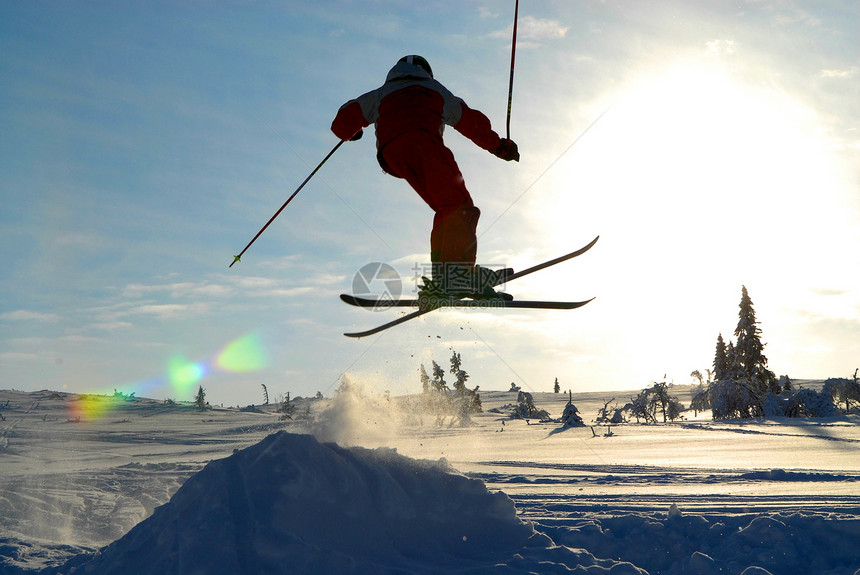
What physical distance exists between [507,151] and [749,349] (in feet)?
81.0

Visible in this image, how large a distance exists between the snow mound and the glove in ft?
8.57

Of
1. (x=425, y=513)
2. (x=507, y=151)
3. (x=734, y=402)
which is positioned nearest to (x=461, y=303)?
(x=507, y=151)

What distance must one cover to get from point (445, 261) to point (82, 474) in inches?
236

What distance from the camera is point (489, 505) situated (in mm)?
3457

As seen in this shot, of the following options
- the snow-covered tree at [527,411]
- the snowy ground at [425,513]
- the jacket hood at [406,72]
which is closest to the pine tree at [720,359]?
the snow-covered tree at [527,411]

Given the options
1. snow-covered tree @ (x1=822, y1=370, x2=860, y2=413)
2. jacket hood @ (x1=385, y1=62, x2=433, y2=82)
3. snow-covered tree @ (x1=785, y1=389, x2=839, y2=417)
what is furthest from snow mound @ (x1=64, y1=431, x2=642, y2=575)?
snow-covered tree @ (x1=822, y1=370, x2=860, y2=413)

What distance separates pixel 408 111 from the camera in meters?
4.09

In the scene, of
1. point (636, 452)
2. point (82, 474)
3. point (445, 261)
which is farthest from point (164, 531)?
point (636, 452)

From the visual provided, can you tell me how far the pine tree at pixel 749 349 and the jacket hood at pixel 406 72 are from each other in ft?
79.3

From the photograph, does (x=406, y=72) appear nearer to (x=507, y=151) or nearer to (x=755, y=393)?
(x=507, y=151)

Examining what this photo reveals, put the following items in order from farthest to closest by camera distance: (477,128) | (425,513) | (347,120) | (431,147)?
(477,128), (347,120), (431,147), (425,513)

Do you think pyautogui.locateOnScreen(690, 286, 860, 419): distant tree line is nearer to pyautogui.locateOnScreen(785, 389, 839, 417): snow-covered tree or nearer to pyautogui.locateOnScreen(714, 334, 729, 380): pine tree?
pyautogui.locateOnScreen(785, 389, 839, 417): snow-covered tree

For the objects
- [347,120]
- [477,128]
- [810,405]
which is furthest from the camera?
[810,405]

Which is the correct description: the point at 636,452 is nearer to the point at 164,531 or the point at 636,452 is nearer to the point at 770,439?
the point at 770,439
